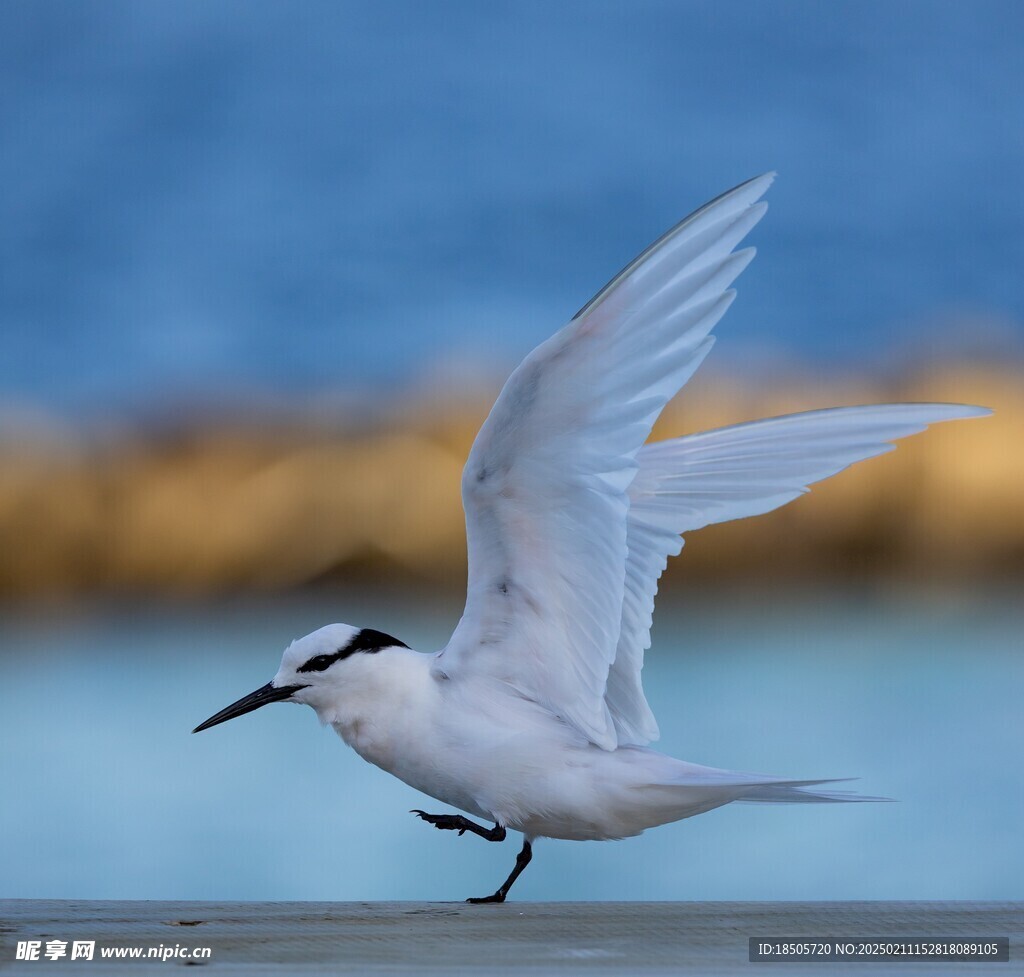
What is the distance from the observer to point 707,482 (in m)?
2.73

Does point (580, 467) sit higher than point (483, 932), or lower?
higher

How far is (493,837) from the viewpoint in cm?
239

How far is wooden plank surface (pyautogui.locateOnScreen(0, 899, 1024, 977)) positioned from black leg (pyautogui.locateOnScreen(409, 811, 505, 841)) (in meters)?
0.12

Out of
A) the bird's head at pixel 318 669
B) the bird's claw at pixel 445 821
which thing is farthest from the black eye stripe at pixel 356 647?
the bird's claw at pixel 445 821

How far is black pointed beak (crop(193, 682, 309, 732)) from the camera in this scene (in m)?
2.59

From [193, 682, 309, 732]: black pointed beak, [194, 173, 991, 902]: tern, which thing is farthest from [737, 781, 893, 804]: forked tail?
[193, 682, 309, 732]: black pointed beak

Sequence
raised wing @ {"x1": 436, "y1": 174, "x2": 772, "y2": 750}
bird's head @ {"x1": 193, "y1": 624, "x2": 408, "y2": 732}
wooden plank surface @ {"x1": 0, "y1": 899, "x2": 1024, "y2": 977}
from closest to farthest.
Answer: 1. wooden plank surface @ {"x1": 0, "y1": 899, "x2": 1024, "y2": 977}
2. raised wing @ {"x1": 436, "y1": 174, "x2": 772, "y2": 750}
3. bird's head @ {"x1": 193, "y1": 624, "x2": 408, "y2": 732}

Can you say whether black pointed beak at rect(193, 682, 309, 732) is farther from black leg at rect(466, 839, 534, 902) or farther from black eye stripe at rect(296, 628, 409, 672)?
black leg at rect(466, 839, 534, 902)

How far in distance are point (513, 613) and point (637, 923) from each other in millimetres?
580

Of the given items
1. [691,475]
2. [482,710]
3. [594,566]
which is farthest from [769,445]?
[482,710]

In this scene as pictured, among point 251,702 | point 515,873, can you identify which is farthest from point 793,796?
point 251,702

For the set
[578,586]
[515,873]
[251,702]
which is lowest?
[515,873]

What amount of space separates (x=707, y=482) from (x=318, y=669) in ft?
2.68

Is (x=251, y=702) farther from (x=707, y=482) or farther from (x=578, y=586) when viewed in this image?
(x=707, y=482)
